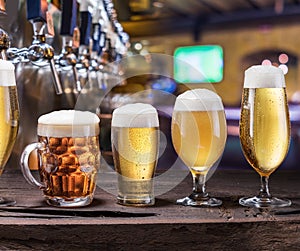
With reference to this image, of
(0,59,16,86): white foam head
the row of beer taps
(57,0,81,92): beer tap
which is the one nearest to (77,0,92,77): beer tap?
the row of beer taps

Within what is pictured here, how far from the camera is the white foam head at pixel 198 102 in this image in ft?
3.27

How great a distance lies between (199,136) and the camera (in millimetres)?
999

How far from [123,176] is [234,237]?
0.26 metres

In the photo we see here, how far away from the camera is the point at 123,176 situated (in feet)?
3.22

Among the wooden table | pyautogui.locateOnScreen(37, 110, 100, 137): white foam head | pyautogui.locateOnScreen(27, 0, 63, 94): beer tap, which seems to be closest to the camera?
the wooden table

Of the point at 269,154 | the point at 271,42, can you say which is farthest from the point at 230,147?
the point at 271,42


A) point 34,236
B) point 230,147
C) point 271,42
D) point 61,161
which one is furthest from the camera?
point 271,42

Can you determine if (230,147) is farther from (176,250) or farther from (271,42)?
(271,42)

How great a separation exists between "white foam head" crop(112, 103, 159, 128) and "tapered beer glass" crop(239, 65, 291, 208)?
18 cm

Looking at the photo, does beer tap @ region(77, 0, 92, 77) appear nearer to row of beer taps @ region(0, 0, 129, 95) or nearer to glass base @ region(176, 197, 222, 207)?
row of beer taps @ region(0, 0, 129, 95)

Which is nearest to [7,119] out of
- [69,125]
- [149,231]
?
[69,125]

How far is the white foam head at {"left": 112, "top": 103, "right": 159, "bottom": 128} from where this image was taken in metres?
0.96

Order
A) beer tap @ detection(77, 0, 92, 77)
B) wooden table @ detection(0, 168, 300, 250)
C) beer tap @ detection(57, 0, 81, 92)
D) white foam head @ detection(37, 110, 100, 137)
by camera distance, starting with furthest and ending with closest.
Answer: beer tap @ detection(77, 0, 92, 77)
beer tap @ detection(57, 0, 81, 92)
white foam head @ detection(37, 110, 100, 137)
wooden table @ detection(0, 168, 300, 250)

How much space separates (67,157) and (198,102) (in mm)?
271
